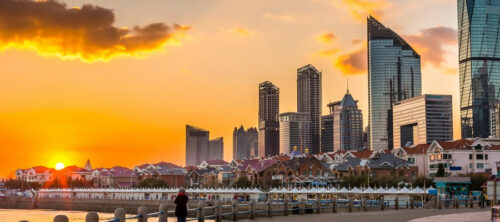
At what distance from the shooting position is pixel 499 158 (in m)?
162

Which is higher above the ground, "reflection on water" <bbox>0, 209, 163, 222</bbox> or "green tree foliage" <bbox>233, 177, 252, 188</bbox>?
"green tree foliage" <bbox>233, 177, 252, 188</bbox>

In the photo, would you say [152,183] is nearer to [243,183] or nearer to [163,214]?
[243,183]

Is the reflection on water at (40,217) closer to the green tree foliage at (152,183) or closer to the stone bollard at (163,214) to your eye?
the green tree foliage at (152,183)

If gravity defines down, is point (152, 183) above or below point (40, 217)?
above

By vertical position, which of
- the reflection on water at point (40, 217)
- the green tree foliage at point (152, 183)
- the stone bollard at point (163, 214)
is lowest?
the reflection on water at point (40, 217)

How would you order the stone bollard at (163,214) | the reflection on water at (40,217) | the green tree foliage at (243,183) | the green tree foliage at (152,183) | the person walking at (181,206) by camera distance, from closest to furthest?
the stone bollard at (163,214), the person walking at (181,206), the reflection on water at (40,217), the green tree foliage at (243,183), the green tree foliage at (152,183)

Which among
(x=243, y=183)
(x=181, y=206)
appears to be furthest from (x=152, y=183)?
(x=181, y=206)

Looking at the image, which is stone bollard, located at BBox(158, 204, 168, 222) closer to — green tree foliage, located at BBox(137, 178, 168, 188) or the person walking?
the person walking

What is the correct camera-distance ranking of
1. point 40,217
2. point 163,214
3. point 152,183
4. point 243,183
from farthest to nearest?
point 152,183 < point 243,183 < point 40,217 < point 163,214

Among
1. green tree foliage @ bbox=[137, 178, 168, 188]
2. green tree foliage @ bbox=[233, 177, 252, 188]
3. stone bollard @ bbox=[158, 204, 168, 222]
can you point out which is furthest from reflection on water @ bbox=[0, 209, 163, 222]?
stone bollard @ bbox=[158, 204, 168, 222]

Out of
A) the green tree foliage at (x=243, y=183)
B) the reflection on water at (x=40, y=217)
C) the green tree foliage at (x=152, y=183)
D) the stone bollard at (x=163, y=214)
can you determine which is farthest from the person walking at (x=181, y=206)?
the green tree foliage at (x=152, y=183)

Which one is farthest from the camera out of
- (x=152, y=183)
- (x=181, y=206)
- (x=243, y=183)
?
(x=152, y=183)

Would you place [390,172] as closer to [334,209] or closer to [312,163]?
[312,163]

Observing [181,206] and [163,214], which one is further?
[181,206]
